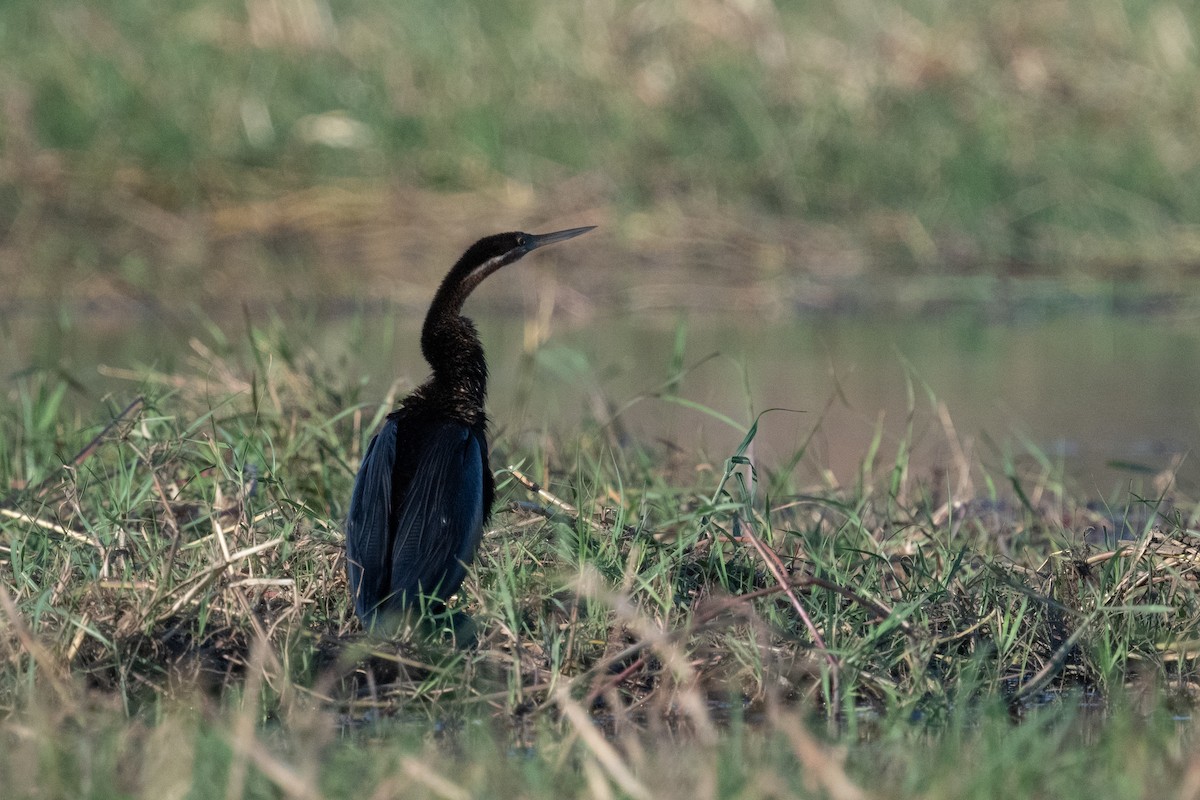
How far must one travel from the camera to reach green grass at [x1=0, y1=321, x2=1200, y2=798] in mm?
2951

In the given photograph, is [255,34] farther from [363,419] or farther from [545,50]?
[363,419]

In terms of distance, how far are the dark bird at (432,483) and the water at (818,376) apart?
92 centimetres

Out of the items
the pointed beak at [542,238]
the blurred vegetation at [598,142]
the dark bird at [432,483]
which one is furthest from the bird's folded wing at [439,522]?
the blurred vegetation at [598,142]

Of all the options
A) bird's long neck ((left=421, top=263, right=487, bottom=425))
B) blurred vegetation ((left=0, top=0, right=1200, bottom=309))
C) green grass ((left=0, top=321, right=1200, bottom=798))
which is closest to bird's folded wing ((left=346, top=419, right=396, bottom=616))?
green grass ((left=0, top=321, right=1200, bottom=798))

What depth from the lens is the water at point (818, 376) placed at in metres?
6.29

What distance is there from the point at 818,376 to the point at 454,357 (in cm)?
404

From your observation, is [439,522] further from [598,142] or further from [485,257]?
[598,142]

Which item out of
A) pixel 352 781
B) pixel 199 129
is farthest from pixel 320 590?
pixel 199 129

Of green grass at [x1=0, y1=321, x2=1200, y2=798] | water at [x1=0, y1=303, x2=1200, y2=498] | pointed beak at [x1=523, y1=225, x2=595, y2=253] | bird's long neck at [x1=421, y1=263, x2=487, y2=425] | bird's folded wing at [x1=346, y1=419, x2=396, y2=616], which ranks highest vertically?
pointed beak at [x1=523, y1=225, x2=595, y2=253]

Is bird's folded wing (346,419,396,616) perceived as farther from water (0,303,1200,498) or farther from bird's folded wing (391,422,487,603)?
water (0,303,1200,498)

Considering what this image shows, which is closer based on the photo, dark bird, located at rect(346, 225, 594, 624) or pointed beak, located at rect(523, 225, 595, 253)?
dark bird, located at rect(346, 225, 594, 624)

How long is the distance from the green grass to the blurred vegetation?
654 cm

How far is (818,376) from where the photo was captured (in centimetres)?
816

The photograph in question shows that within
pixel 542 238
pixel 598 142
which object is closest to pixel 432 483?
pixel 542 238
